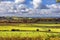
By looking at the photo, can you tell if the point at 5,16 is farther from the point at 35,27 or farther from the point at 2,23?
the point at 35,27

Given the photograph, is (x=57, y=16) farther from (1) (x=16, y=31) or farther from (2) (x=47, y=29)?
(1) (x=16, y=31)

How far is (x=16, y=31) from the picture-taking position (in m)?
1.72

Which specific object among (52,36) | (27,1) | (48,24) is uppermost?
(27,1)

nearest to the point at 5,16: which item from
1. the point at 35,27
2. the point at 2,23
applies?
the point at 2,23

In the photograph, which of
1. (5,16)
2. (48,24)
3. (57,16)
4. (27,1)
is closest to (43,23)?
(48,24)

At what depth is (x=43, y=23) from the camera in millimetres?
1748

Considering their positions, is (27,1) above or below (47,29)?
above

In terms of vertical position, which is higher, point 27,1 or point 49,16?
point 27,1

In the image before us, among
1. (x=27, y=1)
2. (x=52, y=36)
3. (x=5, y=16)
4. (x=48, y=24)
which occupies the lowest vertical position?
(x=52, y=36)

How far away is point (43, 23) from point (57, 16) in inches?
6.6

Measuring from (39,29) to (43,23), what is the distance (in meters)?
0.08

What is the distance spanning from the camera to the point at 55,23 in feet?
5.70

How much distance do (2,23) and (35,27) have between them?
354 mm

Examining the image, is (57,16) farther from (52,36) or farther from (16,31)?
(16,31)
